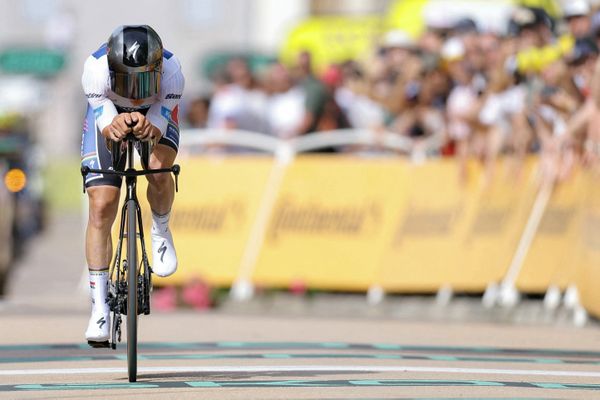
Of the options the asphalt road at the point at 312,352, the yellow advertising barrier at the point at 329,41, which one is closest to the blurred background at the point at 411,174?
the asphalt road at the point at 312,352

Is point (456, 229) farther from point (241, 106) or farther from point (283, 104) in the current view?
point (241, 106)

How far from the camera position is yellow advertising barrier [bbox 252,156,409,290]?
15844 mm

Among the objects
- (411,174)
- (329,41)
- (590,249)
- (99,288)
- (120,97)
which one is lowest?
(99,288)

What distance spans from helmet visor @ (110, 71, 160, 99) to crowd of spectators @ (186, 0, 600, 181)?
5.15 meters

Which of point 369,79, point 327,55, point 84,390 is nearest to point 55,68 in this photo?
point 327,55

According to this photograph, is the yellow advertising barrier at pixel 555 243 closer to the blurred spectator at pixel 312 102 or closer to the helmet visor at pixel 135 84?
the blurred spectator at pixel 312 102

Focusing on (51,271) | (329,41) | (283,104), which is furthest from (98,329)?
(329,41)

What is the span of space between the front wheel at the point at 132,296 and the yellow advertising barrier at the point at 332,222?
6.63 meters

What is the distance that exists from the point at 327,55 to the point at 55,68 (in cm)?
2833

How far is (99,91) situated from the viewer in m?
9.40

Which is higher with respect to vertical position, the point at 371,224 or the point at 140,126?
the point at 371,224

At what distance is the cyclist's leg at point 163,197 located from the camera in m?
9.67

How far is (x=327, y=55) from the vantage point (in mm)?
32312

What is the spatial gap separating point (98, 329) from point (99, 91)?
1.31m
